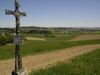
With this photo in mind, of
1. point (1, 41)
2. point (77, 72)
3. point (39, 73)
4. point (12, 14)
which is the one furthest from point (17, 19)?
point (1, 41)

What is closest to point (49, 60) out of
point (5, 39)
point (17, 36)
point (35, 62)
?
point (35, 62)

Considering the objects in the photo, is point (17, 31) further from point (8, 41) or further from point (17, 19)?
point (8, 41)

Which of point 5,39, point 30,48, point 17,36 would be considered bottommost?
point 30,48

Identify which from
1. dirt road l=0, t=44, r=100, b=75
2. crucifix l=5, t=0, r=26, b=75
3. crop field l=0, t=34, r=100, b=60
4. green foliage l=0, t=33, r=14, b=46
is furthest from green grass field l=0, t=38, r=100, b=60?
crucifix l=5, t=0, r=26, b=75

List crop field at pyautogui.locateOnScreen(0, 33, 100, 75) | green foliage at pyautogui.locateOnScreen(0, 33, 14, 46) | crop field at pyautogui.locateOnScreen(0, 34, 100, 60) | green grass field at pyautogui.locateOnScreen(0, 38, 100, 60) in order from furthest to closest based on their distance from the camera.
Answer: green foliage at pyautogui.locateOnScreen(0, 33, 14, 46) → crop field at pyautogui.locateOnScreen(0, 34, 100, 60) → green grass field at pyautogui.locateOnScreen(0, 38, 100, 60) → crop field at pyautogui.locateOnScreen(0, 33, 100, 75)

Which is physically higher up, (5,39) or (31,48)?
(5,39)

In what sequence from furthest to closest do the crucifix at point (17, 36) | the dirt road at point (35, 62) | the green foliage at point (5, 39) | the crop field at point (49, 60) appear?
the green foliage at point (5, 39), the dirt road at point (35, 62), the crop field at point (49, 60), the crucifix at point (17, 36)

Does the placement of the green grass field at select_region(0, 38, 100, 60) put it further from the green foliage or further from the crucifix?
the crucifix

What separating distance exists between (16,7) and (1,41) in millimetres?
39771

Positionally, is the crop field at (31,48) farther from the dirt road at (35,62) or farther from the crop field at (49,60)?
the dirt road at (35,62)

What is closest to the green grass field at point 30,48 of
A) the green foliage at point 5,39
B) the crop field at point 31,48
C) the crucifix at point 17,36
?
the crop field at point 31,48

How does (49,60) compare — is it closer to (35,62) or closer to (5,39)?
(35,62)

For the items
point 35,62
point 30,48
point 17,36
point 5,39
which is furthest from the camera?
point 5,39

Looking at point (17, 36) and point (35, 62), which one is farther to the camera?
point (35, 62)
